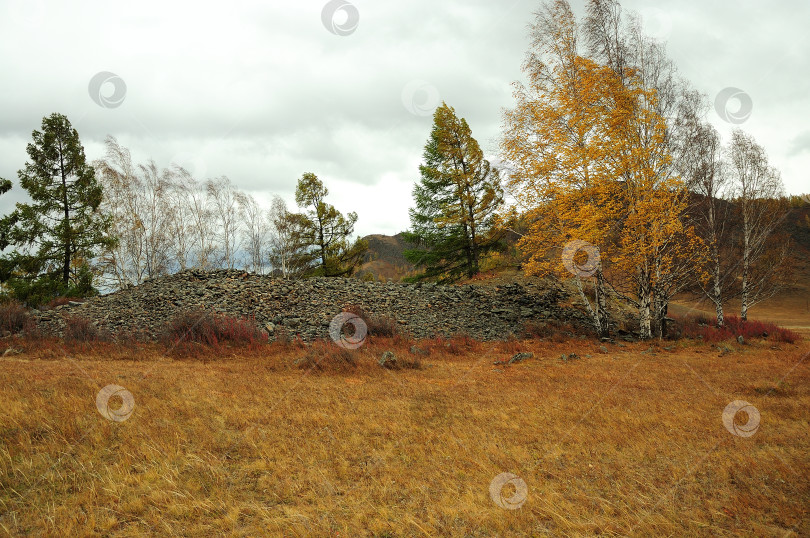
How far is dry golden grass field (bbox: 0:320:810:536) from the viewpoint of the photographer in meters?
3.83

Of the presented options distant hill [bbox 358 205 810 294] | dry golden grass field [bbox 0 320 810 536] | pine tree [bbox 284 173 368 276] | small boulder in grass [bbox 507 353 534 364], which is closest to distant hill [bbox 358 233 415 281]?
distant hill [bbox 358 205 810 294]

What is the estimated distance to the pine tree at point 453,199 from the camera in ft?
80.3

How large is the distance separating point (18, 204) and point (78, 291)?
17.5ft

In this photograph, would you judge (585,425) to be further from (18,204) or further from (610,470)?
(18,204)

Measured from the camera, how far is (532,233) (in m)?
14.7

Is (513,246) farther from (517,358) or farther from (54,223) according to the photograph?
(54,223)

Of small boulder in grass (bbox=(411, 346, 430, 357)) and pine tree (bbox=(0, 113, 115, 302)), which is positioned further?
pine tree (bbox=(0, 113, 115, 302))

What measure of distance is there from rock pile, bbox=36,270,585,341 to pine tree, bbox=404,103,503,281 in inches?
210

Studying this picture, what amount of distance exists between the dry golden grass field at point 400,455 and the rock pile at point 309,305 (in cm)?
613

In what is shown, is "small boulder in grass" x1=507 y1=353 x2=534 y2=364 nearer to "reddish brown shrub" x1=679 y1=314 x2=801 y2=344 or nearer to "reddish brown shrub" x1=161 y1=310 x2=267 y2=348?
"reddish brown shrub" x1=679 y1=314 x2=801 y2=344

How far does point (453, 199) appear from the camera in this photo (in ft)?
81.9

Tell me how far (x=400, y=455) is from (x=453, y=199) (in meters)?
21.2

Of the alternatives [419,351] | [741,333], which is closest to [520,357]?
[419,351]

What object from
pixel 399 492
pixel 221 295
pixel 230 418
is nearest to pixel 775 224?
pixel 399 492
